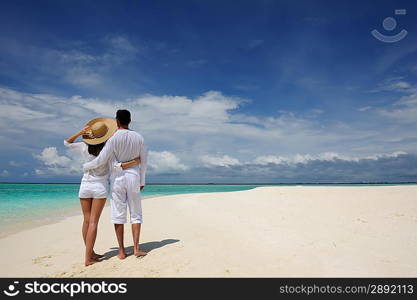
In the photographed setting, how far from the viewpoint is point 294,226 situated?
7.61m

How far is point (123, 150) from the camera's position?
455cm

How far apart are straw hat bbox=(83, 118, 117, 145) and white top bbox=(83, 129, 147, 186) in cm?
24

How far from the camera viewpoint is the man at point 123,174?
4.48 meters

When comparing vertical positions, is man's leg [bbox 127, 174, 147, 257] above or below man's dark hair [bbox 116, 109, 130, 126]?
below

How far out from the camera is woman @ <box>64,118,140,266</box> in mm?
4559

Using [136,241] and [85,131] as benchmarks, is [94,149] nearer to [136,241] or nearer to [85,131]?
[85,131]

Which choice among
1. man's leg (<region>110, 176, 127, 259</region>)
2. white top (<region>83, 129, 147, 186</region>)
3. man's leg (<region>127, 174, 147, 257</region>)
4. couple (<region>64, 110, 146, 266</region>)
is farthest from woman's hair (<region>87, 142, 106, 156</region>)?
man's leg (<region>127, 174, 147, 257</region>)

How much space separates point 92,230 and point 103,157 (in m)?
1.28

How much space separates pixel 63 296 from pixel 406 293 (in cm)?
430

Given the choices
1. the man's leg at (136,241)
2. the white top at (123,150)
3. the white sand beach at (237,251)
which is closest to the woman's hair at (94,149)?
the white top at (123,150)

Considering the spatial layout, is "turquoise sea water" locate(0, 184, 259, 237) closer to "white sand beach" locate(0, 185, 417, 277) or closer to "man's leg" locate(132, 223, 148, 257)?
"white sand beach" locate(0, 185, 417, 277)

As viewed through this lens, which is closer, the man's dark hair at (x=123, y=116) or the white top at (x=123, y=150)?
the white top at (x=123, y=150)

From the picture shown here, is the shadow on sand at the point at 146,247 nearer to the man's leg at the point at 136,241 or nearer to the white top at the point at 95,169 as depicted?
the man's leg at the point at 136,241

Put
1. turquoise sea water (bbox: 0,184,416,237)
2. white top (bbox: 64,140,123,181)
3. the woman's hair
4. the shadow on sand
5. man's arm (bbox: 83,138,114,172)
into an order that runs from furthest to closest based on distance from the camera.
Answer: turquoise sea water (bbox: 0,184,416,237) < the shadow on sand < the woman's hair < white top (bbox: 64,140,123,181) < man's arm (bbox: 83,138,114,172)
